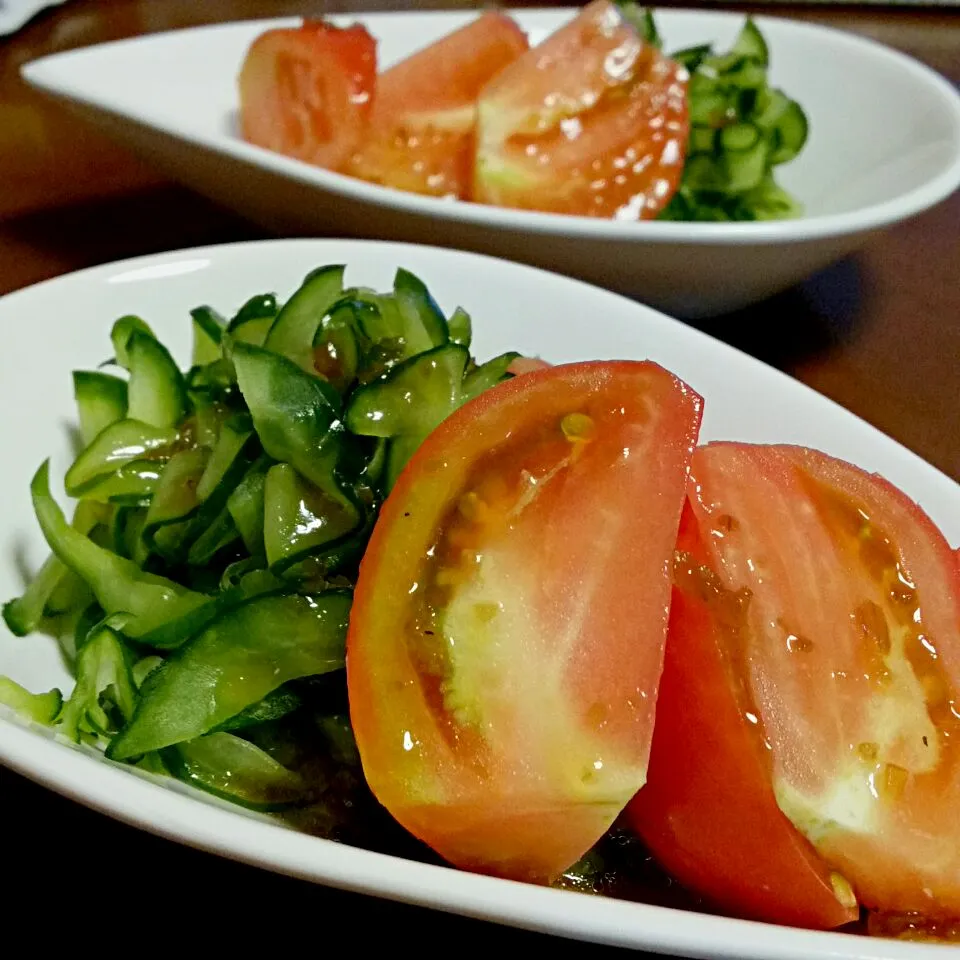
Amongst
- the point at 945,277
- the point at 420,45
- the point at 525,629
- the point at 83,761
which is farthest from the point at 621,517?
the point at 420,45

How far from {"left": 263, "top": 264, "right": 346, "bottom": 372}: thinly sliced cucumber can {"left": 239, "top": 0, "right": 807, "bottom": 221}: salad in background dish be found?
0.61 meters

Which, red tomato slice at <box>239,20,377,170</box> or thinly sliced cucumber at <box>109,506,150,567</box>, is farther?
red tomato slice at <box>239,20,377,170</box>

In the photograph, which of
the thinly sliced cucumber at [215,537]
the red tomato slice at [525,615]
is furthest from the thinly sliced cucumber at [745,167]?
the thinly sliced cucumber at [215,537]

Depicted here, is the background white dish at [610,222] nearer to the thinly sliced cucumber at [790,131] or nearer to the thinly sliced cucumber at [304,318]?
the thinly sliced cucumber at [790,131]

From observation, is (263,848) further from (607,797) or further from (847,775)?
(847,775)

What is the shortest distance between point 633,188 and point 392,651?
113cm

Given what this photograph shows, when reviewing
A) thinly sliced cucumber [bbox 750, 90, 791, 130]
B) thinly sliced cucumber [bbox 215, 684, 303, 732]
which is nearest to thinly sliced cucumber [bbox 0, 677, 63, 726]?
thinly sliced cucumber [bbox 215, 684, 303, 732]

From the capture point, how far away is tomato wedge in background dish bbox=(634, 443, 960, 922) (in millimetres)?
692

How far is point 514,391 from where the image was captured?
762mm

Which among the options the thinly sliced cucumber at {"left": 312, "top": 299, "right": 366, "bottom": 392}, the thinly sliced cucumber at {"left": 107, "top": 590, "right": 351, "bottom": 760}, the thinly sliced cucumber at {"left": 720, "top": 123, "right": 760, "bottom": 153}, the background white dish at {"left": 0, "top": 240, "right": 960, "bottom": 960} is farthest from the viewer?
the thinly sliced cucumber at {"left": 720, "top": 123, "right": 760, "bottom": 153}

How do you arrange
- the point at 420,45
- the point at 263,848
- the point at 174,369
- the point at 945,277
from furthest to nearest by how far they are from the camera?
the point at 420,45, the point at 945,277, the point at 174,369, the point at 263,848

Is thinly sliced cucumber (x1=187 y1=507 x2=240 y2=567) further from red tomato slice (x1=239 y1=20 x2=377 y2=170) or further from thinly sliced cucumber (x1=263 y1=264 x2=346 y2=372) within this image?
red tomato slice (x1=239 y1=20 x2=377 y2=170)

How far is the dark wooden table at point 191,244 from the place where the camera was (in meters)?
0.83

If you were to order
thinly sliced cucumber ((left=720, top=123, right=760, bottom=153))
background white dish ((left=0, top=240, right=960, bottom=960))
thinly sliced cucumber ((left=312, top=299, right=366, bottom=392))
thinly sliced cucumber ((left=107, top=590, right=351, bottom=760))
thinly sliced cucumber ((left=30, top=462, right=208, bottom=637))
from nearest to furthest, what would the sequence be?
background white dish ((left=0, top=240, right=960, bottom=960)), thinly sliced cucumber ((left=107, top=590, right=351, bottom=760)), thinly sliced cucumber ((left=30, top=462, right=208, bottom=637)), thinly sliced cucumber ((left=312, top=299, right=366, bottom=392)), thinly sliced cucumber ((left=720, top=123, right=760, bottom=153))
